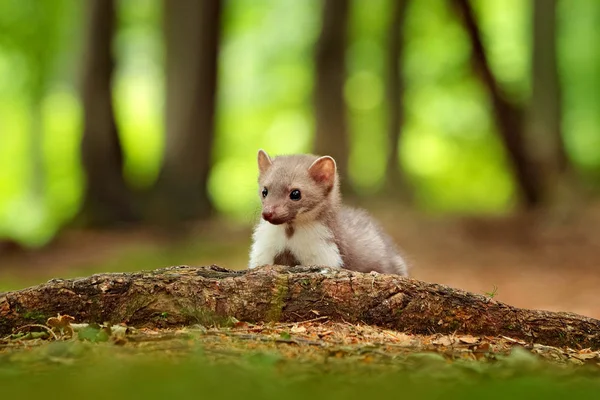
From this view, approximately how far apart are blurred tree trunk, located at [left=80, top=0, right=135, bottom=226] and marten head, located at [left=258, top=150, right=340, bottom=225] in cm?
1280

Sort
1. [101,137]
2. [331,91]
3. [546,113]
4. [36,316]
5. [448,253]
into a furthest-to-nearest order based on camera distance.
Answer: [546,113] → [331,91] → [101,137] → [448,253] → [36,316]

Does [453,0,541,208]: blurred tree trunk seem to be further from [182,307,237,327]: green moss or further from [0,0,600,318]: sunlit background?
[182,307,237,327]: green moss

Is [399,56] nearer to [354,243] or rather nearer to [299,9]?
[299,9]

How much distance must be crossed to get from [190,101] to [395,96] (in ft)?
27.7

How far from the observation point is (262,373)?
14.0ft

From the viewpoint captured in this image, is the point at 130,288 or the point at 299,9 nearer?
the point at 130,288

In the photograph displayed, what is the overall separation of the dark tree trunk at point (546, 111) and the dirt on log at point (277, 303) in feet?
49.2

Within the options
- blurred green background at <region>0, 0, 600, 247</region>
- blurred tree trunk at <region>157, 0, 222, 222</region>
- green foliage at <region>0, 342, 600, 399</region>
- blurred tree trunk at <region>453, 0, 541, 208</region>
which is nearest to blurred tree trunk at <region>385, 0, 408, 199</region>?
blurred green background at <region>0, 0, 600, 247</region>

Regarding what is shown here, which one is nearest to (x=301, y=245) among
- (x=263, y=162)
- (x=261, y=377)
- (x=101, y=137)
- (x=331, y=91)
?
(x=263, y=162)

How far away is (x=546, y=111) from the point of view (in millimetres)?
22906

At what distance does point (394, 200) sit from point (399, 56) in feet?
16.8

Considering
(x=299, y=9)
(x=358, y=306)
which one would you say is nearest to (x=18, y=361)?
(x=358, y=306)

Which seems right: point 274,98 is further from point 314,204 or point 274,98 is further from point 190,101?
point 314,204

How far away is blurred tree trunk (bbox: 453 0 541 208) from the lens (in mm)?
17859
